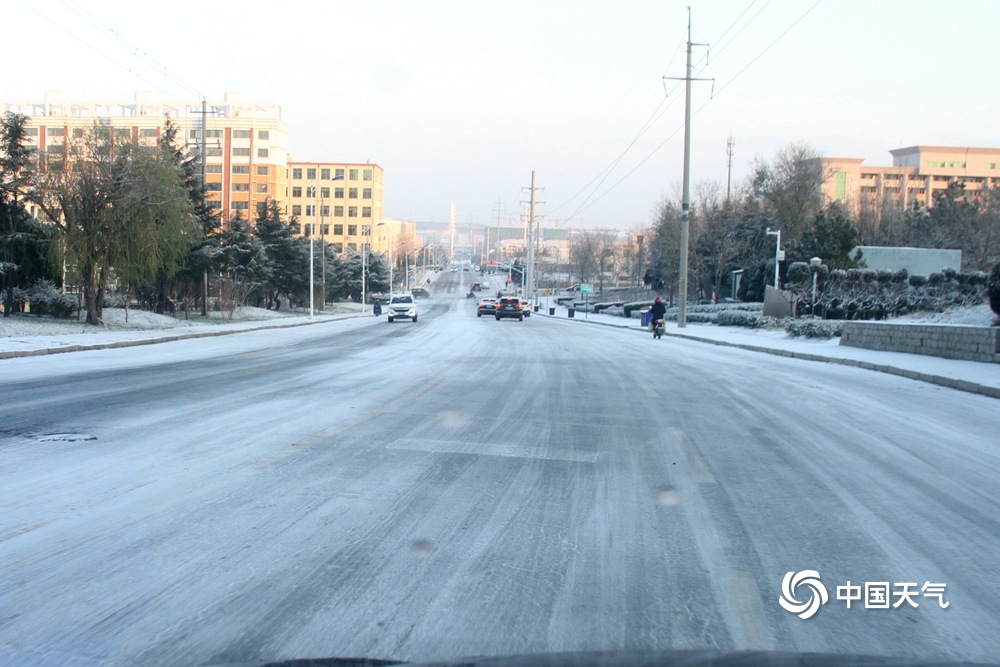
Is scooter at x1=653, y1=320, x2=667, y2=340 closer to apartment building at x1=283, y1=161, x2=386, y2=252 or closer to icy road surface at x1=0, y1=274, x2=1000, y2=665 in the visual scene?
icy road surface at x1=0, y1=274, x2=1000, y2=665

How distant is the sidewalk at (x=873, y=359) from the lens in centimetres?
1653

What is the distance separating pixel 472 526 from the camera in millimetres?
5793

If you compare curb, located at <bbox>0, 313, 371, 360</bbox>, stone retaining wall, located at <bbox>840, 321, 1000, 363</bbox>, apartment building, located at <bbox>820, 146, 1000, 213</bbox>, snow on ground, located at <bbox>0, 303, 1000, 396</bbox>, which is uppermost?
apartment building, located at <bbox>820, 146, 1000, 213</bbox>

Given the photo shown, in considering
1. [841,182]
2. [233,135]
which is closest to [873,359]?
[233,135]

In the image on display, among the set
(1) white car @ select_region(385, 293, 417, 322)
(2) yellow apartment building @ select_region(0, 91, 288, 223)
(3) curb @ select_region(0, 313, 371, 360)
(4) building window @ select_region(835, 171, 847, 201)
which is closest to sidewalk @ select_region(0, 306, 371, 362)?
(3) curb @ select_region(0, 313, 371, 360)

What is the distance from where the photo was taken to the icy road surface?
13.2 ft

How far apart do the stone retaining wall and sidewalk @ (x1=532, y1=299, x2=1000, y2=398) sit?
0.30m

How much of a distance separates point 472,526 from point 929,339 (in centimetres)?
2034

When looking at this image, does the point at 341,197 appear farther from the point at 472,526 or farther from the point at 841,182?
the point at 472,526

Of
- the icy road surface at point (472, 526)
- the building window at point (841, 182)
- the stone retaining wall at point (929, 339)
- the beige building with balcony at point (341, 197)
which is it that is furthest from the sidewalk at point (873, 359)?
the beige building with balcony at point (341, 197)

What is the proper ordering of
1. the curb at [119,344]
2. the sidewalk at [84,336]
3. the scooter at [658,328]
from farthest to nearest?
1. the scooter at [658,328]
2. the sidewalk at [84,336]
3. the curb at [119,344]

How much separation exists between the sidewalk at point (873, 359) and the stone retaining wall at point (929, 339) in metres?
0.30

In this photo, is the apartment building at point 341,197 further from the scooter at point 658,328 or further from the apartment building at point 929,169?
the scooter at point 658,328

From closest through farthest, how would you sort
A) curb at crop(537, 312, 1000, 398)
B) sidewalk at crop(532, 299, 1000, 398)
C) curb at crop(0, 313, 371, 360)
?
curb at crop(537, 312, 1000, 398) → sidewalk at crop(532, 299, 1000, 398) → curb at crop(0, 313, 371, 360)
